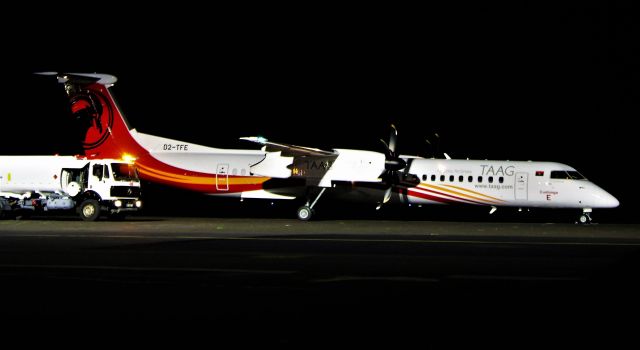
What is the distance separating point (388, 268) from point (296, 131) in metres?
71.8

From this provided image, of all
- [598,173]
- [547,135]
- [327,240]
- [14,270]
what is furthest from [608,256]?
[547,135]

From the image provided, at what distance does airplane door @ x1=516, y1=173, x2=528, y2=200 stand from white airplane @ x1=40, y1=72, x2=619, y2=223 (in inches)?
1.5

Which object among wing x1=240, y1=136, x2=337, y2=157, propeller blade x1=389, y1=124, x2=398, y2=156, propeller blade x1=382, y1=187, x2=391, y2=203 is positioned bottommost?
propeller blade x1=382, y1=187, x2=391, y2=203

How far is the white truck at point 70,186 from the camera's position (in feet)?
103

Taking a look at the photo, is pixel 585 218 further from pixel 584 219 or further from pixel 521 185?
pixel 521 185

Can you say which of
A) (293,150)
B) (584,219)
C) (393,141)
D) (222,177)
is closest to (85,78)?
(222,177)

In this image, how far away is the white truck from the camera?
103 ft

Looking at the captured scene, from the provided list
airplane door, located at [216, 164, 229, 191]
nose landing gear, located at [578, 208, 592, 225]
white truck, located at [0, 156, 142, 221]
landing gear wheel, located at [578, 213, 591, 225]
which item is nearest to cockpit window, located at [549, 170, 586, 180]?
nose landing gear, located at [578, 208, 592, 225]

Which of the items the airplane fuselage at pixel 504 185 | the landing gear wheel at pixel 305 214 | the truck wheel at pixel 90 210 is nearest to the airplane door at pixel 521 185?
the airplane fuselage at pixel 504 185

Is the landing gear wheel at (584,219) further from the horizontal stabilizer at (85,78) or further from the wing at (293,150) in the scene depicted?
the horizontal stabilizer at (85,78)

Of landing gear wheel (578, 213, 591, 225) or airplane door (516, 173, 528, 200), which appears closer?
landing gear wheel (578, 213, 591, 225)

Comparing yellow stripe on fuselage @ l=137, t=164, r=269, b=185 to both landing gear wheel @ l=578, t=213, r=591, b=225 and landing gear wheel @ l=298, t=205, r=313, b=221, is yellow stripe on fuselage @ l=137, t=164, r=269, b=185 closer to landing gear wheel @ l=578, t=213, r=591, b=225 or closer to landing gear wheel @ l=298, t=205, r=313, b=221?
landing gear wheel @ l=298, t=205, r=313, b=221

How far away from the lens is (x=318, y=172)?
3459 cm

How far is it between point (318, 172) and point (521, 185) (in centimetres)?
805
